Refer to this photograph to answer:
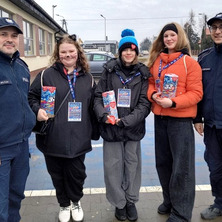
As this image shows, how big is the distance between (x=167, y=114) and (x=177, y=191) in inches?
32.4

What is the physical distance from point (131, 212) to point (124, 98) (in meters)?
1.27

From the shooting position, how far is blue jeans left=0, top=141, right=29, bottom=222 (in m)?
2.20

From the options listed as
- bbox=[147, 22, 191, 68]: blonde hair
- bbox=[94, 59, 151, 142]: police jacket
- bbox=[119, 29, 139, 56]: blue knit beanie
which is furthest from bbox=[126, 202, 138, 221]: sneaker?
bbox=[119, 29, 139, 56]: blue knit beanie

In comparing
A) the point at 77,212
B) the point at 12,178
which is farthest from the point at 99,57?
the point at 12,178

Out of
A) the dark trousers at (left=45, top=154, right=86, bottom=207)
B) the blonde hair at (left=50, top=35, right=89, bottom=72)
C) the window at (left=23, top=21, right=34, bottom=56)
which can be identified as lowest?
the dark trousers at (left=45, top=154, right=86, bottom=207)

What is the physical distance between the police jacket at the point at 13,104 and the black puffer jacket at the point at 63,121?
1.04 feet

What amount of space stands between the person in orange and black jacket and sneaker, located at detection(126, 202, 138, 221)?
37 centimetres

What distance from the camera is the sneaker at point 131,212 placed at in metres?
2.90

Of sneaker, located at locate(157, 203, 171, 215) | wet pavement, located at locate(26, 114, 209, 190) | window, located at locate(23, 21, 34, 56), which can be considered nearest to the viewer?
sneaker, located at locate(157, 203, 171, 215)

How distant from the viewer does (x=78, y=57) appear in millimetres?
2842

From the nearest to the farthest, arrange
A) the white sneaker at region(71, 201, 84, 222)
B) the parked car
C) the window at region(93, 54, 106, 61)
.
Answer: the white sneaker at region(71, 201, 84, 222) → the parked car → the window at region(93, 54, 106, 61)

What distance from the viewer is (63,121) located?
2.65m

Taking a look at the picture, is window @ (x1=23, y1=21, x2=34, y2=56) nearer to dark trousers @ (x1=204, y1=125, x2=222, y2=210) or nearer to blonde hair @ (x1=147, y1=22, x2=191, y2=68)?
blonde hair @ (x1=147, y1=22, x2=191, y2=68)

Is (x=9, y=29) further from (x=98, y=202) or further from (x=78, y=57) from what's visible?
(x=98, y=202)
